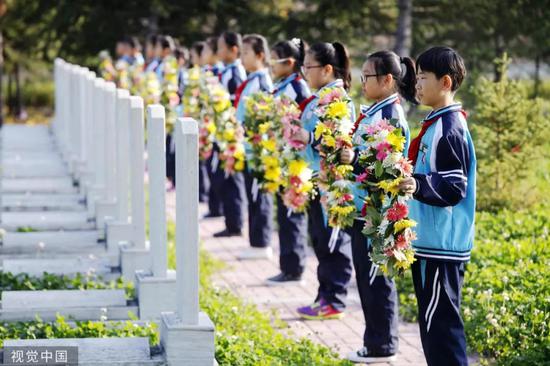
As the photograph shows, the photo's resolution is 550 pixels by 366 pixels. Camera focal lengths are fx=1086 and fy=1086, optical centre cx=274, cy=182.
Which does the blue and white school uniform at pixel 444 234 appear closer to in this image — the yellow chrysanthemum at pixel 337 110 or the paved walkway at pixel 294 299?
the yellow chrysanthemum at pixel 337 110

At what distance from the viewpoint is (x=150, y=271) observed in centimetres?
831

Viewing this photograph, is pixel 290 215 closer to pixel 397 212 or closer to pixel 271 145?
pixel 271 145

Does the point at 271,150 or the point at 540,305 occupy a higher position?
the point at 271,150

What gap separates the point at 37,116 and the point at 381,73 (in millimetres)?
25609

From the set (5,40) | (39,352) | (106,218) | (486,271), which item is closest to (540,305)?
(486,271)

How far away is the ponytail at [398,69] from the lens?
6836mm

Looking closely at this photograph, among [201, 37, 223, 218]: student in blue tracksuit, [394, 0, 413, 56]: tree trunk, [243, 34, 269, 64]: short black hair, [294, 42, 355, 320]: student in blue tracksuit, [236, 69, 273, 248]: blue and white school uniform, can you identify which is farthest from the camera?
[394, 0, 413, 56]: tree trunk

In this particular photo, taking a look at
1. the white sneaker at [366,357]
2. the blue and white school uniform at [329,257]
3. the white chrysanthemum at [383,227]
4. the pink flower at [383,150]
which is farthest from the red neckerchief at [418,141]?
the blue and white school uniform at [329,257]

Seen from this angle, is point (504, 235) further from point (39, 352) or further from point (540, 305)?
point (39, 352)

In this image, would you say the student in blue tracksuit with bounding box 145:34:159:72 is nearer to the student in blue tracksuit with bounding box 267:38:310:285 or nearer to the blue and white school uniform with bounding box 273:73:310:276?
the student in blue tracksuit with bounding box 267:38:310:285

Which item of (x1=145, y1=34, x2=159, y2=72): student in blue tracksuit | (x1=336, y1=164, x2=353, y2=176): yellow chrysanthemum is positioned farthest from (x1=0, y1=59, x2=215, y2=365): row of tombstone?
(x1=145, y1=34, x2=159, y2=72): student in blue tracksuit

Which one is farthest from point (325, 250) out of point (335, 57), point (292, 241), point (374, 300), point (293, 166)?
point (335, 57)

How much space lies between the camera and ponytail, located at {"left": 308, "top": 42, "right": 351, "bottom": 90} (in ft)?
26.5

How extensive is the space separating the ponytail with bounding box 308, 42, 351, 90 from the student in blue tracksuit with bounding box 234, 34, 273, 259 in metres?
2.49
